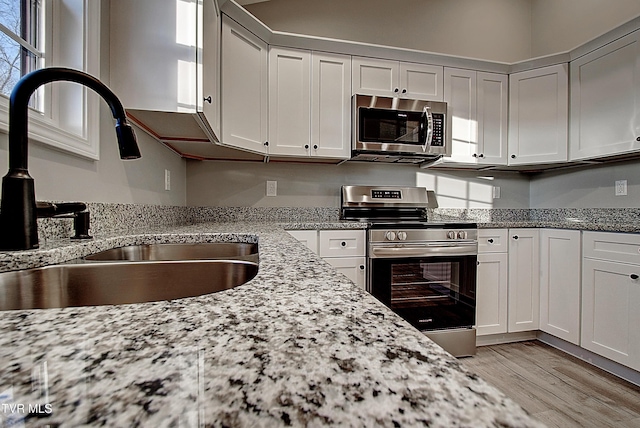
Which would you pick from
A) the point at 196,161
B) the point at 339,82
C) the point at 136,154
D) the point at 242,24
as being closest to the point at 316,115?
the point at 339,82

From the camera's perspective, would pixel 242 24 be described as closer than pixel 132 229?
No

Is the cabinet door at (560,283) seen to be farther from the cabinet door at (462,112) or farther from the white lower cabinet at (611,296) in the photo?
the cabinet door at (462,112)

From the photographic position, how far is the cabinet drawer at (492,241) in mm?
2266

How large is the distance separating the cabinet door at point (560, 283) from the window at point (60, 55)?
2.82m

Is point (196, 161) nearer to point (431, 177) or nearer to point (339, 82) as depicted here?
point (339, 82)

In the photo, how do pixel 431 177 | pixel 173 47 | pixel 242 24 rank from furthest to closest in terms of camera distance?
pixel 431 177 < pixel 242 24 < pixel 173 47

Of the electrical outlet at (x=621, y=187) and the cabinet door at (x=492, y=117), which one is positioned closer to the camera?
the electrical outlet at (x=621, y=187)

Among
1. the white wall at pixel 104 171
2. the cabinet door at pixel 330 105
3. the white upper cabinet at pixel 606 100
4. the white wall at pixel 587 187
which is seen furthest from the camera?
the cabinet door at pixel 330 105

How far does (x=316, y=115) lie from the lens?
2277 mm

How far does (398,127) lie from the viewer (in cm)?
233

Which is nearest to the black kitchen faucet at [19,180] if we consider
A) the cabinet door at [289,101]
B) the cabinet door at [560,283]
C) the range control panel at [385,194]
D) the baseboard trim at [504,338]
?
the cabinet door at [289,101]

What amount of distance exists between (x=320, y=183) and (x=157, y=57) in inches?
60.8

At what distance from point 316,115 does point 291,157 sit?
37 centimetres

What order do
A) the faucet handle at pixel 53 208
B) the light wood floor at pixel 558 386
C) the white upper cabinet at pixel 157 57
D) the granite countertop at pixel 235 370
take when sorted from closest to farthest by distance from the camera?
1. the granite countertop at pixel 235 370
2. the faucet handle at pixel 53 208
3. the white upper cabinet at pixel 157 57
4. the light wood floor at pixel 558 386
